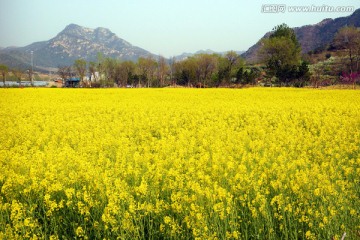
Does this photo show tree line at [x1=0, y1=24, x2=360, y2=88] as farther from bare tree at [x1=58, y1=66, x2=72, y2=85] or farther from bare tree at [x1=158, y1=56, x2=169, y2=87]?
bare tree at [x1=58, y1=66, x2=72, y2=85]

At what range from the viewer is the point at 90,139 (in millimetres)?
10484

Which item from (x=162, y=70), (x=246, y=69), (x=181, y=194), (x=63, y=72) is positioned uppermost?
(x=63, y=72)

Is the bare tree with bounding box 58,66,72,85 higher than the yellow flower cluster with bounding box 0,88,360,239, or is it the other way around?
the bare tree with bounding box 58,66,72,85

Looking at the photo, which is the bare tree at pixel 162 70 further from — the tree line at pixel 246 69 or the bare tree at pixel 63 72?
the bare tree at pixel 63 72

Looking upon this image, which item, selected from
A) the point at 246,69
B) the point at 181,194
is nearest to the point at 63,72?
the point at 246,69

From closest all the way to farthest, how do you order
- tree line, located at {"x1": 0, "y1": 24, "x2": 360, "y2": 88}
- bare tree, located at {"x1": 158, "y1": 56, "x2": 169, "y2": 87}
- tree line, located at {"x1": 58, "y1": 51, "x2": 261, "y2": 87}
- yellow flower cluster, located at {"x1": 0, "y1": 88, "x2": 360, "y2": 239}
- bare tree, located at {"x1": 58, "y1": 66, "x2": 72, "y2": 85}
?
yellow flower cluster, located at {"x1": 0, "y1": 88, "x2": 360, "y2": 239} < tree line, located at {"x1": 0, "y1": 24, "x2": 360, "y2": 88} < tree line, located at {"x1": 58, "y1": 51, "x2": 261, "y2": 87} < bare tree, located at {"x1": 158, "y1": 56, "x2": 169, "y2": 87} < bare tree, located at {"x1": 58, "y1": 66, "x2": 72, "y2": 85}

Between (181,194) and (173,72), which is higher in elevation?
(173,72)

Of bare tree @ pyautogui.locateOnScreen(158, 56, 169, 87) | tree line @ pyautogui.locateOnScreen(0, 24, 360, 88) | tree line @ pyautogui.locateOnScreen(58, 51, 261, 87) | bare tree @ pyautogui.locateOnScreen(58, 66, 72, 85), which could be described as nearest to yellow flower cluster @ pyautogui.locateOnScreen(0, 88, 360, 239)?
tree line @ pyautogui.locateOnScreen(0, 24, 360, 88)

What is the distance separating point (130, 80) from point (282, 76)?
50.9 meters

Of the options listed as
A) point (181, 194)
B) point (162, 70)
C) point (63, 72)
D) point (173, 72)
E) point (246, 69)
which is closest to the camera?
point (181, 194)

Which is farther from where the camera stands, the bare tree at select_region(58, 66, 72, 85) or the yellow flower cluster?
the bare tree at select_region(58, 66, 72, 85)

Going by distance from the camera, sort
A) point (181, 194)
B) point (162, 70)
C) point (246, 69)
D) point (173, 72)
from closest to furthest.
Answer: point (181, 194) < point (246, 69) < point (162, 70) < point (173, 72)

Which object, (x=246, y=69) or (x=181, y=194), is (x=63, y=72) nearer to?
(x=246, y=69)

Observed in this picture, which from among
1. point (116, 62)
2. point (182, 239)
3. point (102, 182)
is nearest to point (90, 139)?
point (102, 182)
